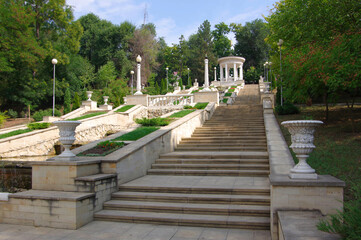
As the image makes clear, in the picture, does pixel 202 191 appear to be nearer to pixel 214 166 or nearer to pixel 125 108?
pixel 214 166

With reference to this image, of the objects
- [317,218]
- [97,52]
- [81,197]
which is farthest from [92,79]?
[317,218]

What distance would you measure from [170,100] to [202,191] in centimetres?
1501

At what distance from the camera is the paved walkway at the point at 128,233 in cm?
496

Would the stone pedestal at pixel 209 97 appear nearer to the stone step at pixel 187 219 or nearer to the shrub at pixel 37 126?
the shrub at pixel 37 126

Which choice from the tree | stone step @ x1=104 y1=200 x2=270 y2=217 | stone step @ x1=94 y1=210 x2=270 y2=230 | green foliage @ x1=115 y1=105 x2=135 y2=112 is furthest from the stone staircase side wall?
the tree

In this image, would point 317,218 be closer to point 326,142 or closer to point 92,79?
point 326,142

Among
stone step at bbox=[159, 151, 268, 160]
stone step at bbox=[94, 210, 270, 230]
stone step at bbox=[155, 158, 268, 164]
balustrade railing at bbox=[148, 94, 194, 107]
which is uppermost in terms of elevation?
balustrade railing at bbox=[148, 94, 194, 107]

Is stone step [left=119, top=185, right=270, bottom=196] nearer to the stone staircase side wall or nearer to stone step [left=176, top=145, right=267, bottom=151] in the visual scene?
the stone staircase side wall

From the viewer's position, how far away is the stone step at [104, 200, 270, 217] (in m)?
5.68

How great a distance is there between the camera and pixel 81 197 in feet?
18.6

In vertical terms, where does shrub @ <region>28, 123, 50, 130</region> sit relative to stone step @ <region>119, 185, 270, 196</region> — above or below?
above

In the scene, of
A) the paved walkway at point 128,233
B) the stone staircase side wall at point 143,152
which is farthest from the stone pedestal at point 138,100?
the paved walkway at point 128,233

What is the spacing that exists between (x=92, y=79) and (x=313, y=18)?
3687cm

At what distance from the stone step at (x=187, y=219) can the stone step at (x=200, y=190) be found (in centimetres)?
89
